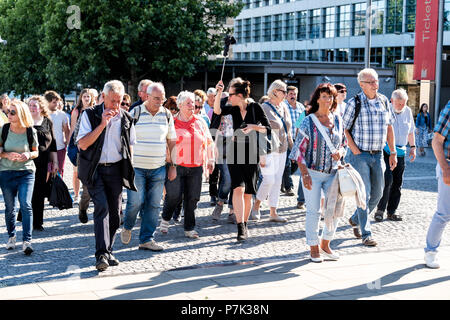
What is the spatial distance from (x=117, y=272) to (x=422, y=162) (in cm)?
1576

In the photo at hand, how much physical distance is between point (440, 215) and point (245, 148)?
250 centimetres

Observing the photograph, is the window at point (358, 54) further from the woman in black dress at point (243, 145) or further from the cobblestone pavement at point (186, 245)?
the woman in black dress at point (243, 145)

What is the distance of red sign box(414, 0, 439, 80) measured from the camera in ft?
90.1

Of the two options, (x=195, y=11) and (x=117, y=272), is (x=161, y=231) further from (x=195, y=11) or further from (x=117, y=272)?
(x=195, y=11)

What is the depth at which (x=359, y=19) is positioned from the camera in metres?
56.0

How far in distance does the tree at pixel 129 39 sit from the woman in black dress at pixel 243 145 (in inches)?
1002

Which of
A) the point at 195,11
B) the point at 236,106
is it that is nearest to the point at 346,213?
the point at 236,106

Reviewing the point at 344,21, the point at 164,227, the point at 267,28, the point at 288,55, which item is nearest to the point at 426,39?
the point at 164,227

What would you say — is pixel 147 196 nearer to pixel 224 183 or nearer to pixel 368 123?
pixel 224 183

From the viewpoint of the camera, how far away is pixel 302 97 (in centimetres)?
3869

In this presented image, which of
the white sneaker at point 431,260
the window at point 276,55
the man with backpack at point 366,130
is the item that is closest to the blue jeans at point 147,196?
the man with backpack at point 366,130

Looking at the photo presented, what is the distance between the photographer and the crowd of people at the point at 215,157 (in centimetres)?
664

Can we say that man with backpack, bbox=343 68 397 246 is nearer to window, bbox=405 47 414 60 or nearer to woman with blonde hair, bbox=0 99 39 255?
woman with blonde hair, bbox=0 99 39 255

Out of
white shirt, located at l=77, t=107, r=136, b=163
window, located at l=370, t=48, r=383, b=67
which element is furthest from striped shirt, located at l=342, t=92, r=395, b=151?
window, located at l=370, t=48, r=383, b=67
